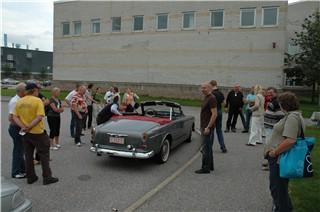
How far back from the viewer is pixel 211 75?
23531 millimetres

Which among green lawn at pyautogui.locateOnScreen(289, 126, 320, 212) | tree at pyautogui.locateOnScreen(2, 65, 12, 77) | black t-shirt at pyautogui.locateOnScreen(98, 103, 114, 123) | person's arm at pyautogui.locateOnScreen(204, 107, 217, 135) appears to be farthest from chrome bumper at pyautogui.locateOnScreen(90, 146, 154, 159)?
tree at pyautogui.locateOnScreen(2, 65, 12, 77)

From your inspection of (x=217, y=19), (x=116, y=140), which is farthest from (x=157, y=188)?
(x=217, y=19)

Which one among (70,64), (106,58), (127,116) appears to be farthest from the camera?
(70,64)

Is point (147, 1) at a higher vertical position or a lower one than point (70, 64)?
higher

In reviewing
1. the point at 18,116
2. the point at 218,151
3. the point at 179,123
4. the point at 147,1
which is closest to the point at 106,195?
the point at 18,116

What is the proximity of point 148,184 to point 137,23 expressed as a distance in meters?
23.5

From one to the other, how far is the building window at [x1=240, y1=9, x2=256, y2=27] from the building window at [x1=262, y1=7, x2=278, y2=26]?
2.45ft

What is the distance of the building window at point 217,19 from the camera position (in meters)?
23.2

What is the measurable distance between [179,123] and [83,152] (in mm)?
2602

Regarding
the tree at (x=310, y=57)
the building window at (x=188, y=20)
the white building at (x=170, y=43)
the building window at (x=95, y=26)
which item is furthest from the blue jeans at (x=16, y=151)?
the building window at (x=95, y=26)

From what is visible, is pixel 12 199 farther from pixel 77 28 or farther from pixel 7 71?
pixel 7 71

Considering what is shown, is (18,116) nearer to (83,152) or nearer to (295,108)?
(83,152)

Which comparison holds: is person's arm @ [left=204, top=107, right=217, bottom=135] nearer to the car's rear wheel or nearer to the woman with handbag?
the car's rear wheel

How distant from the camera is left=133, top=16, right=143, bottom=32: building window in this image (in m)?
26.2
